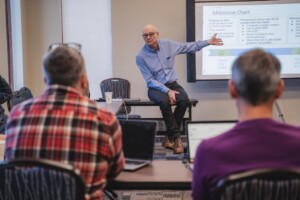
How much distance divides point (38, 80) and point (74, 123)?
4.61 meters

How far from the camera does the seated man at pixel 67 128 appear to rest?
1283mm

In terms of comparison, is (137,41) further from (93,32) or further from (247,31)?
(247,31)

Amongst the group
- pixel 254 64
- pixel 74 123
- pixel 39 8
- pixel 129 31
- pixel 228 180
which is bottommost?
pixel 228 180

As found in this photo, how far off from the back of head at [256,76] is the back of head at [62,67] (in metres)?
0.59

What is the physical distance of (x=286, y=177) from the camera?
100 centimetres

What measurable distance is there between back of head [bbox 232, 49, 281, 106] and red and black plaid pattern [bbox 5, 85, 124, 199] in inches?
19.8

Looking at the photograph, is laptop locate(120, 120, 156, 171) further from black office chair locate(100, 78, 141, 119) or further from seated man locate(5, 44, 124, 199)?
black office chair locate(100, 78, 141, 119)

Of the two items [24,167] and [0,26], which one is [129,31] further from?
[24,167]

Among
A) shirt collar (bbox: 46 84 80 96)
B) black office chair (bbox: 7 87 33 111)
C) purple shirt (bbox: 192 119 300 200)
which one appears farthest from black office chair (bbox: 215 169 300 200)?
black office chair (bbox: 7 87 33 111)

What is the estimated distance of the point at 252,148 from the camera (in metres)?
1.07

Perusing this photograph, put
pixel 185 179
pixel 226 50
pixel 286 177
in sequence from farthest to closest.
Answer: pixel 226 50, pixel 185 179, pixel 286 177


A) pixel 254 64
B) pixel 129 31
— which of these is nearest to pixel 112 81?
pixel 129 31

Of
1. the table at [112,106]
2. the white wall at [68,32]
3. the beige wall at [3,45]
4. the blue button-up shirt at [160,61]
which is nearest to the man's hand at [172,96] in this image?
the blue button-up shirt at [160,61]

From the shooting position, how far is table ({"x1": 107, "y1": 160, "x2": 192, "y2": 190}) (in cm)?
141
